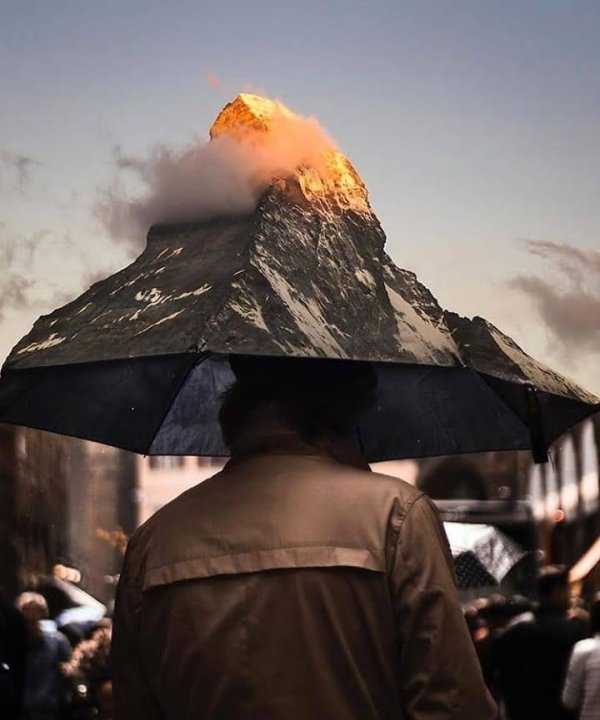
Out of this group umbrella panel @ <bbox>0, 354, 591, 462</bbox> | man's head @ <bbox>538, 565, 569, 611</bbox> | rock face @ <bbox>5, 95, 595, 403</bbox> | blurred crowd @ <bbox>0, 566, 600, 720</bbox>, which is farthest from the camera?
man's head @ <bbox>538, 565, 569, 611</bbox>

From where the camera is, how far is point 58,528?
22.6 m

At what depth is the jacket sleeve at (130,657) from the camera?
2.36 m

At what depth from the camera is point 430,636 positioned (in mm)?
2129

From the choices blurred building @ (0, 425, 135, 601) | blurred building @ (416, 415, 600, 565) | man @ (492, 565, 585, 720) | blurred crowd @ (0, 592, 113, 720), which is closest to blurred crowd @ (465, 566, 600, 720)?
man @ (492, 565, 585, 720)

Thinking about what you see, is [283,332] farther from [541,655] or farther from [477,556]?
[477,556]

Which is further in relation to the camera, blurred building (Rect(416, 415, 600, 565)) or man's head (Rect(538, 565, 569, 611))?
blurred building (Rect(416, 415, 600, 565))

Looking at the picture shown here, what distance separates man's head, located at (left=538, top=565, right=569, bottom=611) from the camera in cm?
697

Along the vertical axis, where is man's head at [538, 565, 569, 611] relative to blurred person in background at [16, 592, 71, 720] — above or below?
above

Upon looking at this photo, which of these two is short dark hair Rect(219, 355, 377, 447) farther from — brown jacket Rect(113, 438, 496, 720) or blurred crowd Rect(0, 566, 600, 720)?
blurred crowd Rect(0, 566, 600, 720)

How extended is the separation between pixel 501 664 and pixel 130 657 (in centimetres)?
514

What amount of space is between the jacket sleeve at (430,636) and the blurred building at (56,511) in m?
13.9

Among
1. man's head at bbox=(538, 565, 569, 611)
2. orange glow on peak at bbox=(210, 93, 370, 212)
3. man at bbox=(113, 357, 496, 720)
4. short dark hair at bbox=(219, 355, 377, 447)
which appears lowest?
man's head at bbox=(538, 565, 569, 611)

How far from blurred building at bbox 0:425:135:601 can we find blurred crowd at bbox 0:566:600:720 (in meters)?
7.34

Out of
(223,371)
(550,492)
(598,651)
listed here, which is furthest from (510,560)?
(223,371)
